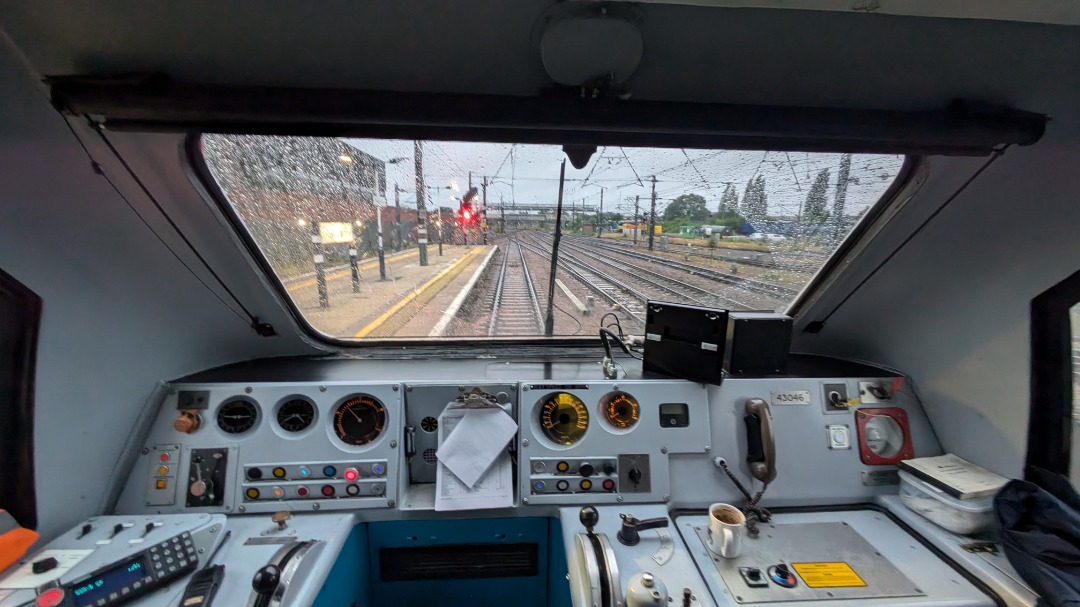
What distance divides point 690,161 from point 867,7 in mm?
821

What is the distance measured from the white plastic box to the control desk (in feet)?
0.17

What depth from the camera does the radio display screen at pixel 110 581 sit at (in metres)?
1.02

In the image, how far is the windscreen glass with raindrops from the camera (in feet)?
4.94

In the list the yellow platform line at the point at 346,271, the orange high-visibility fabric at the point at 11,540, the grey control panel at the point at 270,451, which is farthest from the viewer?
the yellow platform line at the point at 346,271

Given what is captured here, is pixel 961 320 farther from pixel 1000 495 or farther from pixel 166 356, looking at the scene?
pixel 166 356

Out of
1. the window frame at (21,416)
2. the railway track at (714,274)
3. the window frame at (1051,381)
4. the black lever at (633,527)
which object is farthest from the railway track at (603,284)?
the window frame at (21,416)

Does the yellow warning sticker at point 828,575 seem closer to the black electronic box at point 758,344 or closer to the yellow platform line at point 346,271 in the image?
the black electronic box at point 758,344

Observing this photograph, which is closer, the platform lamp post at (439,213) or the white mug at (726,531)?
the white mug at (726,531)

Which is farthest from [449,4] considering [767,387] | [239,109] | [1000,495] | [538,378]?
[1000,495]

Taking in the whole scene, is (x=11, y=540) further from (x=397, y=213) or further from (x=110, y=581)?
(x=397, y=213)

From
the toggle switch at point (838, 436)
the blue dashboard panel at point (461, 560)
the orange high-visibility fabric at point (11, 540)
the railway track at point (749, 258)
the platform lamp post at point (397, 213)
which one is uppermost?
the platform lamp post at point (397, 213)

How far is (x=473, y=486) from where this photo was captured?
1519mm

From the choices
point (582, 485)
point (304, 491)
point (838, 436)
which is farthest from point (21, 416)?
point (838, 436)

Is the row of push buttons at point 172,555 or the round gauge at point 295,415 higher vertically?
the round gauge at point 295,415
